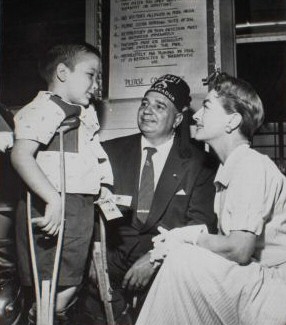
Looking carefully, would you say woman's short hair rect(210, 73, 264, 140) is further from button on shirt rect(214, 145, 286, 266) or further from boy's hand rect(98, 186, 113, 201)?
boy's hand rect(98, 186, 113, 201)

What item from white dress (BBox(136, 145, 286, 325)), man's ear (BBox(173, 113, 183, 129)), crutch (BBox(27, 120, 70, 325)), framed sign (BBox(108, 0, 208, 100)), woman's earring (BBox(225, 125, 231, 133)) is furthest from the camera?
framed sign (BBox(108, 0, 208, 100))

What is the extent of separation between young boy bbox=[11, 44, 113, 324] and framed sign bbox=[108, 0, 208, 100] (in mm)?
430

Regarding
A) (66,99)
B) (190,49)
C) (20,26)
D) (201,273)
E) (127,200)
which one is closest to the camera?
(201,273)

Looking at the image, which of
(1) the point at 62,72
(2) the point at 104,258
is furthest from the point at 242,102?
(2) the point at 104,258

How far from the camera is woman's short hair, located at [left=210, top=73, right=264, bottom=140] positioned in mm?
1259

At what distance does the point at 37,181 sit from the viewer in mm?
1114

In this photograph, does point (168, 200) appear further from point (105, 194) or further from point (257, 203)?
point (257, 203)

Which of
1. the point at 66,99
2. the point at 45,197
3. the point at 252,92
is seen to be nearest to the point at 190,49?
the point at 252,92

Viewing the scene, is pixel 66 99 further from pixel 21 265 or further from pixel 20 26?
pixel 20 26

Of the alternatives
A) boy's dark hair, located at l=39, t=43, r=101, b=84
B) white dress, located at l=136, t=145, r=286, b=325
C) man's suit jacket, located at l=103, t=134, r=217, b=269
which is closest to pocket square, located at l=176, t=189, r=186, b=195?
man's suit jacket, located at l=103, t=134, r=217, b=269

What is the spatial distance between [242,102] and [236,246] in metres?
0.48

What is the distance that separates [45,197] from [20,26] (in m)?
1.10

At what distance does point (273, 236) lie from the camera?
3.69 ft

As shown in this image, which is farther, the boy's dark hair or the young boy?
the boy's dark hair
